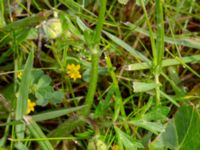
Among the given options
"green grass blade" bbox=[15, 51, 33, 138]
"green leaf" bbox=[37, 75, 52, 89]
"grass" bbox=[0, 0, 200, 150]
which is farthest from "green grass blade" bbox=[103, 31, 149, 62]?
"green grass blade" bbox=[15, 51, 33, 138]

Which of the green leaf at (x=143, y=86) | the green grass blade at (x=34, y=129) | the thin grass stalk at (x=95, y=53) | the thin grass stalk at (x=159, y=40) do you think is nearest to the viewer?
the thin grass stalk at (x=95, y=53)

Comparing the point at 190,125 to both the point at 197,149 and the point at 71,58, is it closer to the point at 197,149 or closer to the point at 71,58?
the point at 197,149

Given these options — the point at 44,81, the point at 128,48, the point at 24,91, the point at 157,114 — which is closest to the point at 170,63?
the point at 128,48

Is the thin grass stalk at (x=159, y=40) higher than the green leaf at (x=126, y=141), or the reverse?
the thin grass stalk at (x=159, y=40)

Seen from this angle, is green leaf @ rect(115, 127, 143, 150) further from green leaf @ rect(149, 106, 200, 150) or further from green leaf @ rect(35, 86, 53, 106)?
green leaf @ rect(35, 86, 53, 106)

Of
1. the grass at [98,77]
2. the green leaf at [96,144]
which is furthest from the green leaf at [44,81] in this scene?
the green leaf at [96,144]

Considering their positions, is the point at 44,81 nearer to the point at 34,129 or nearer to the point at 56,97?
the point at 56,97

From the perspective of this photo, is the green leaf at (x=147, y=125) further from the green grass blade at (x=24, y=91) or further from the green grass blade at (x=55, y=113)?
the green grass blade at (x=24, y=91)

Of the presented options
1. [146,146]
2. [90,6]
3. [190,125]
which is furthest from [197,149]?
[90,6]
